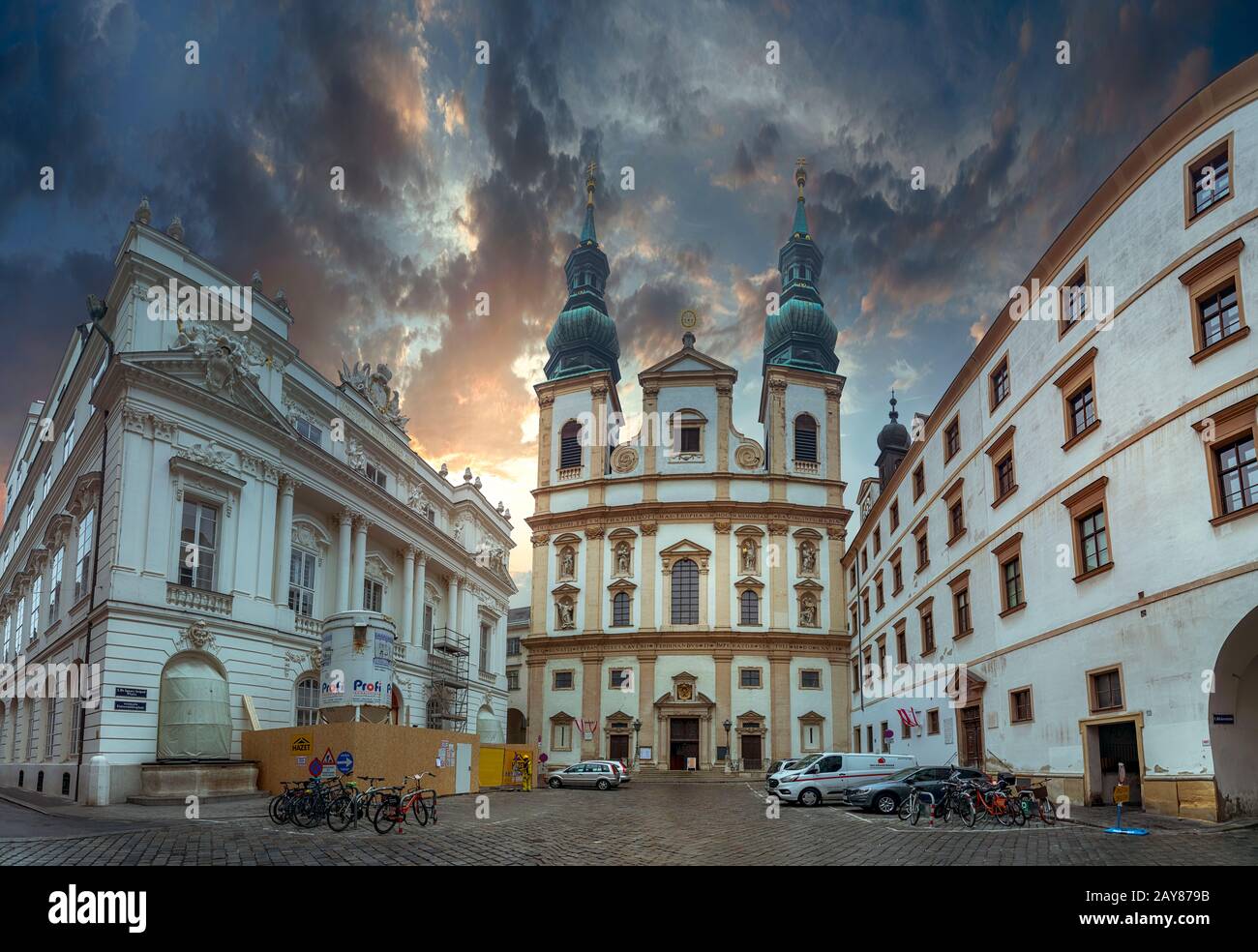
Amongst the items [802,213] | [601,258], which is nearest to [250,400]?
[601,258]

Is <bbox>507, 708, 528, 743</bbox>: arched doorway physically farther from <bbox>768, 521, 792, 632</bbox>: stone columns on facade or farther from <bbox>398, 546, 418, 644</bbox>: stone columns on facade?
<bbox>398, 546, 418, 644</bbox>: stone columns on facade

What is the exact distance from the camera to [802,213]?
3081 inches

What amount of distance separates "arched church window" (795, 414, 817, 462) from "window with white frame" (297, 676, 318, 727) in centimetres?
3885

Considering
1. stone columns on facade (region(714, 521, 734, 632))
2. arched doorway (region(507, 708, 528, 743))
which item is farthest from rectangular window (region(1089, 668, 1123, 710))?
arched doorway (region(507, 708, 528, 743))

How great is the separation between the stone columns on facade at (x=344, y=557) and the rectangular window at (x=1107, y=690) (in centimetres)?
2497

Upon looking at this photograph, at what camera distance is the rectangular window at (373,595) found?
131 ft

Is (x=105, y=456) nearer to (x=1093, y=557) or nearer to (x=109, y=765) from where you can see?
(x=109, y=765)

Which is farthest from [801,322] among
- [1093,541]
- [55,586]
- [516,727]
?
[55,586]

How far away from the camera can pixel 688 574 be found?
62000mm

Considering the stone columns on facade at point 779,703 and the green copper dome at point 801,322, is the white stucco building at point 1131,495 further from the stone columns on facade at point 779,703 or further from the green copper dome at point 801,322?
the green copper dome at point 801,322

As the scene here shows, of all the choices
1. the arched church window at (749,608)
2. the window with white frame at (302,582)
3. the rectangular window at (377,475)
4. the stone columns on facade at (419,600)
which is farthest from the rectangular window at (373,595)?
the arched church window at (749,608)

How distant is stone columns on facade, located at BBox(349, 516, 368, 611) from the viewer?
36812 mm

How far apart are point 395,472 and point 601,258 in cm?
3987
